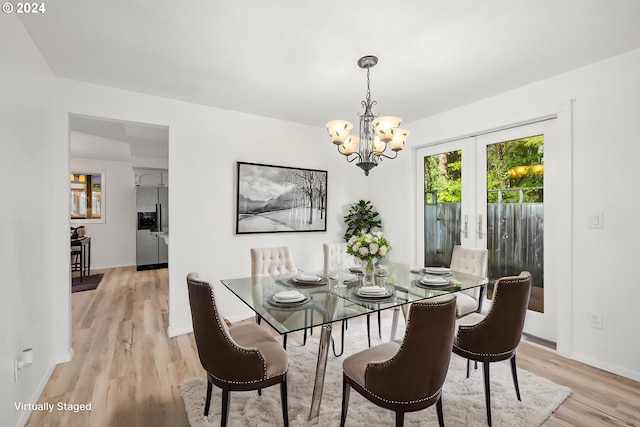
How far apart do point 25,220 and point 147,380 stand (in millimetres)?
1426

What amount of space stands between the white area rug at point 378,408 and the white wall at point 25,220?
40.0 inches

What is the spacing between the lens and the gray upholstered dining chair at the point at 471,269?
2734mm

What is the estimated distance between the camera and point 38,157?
2287 mm

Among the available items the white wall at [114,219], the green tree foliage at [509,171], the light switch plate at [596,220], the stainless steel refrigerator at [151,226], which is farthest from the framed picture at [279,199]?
the white wall at [114,219]

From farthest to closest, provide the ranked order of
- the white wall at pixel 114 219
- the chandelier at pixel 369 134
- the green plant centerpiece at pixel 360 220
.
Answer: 1. the white wall at pixel 114 219
2. the green plant centerpiece at pixel 360 220
3. the chandelier at pixel 369 134

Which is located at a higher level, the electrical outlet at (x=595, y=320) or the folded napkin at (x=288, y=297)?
the folded napkin at (x=288, y=297)

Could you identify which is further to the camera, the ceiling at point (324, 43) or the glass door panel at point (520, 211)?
the glass door panel at point (520, 211)

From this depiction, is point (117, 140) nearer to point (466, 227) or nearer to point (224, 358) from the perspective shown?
point (224, 358)

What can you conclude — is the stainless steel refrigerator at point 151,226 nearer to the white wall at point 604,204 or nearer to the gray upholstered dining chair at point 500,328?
the gray upholstered dining chair at point 500,328

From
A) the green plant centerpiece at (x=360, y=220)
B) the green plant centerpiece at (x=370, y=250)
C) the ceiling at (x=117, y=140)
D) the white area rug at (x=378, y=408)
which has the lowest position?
the white area rug at (x=378, y=408)

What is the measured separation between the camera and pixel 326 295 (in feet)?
6.95

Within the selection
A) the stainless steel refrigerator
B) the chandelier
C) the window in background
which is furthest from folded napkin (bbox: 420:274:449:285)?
the window in background

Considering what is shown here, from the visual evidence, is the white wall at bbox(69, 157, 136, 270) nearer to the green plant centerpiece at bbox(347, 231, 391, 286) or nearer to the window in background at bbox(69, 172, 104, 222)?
the window in background at bbox(69, 172, 104, 222)

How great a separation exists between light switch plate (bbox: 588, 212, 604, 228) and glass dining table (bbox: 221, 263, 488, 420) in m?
1.05
